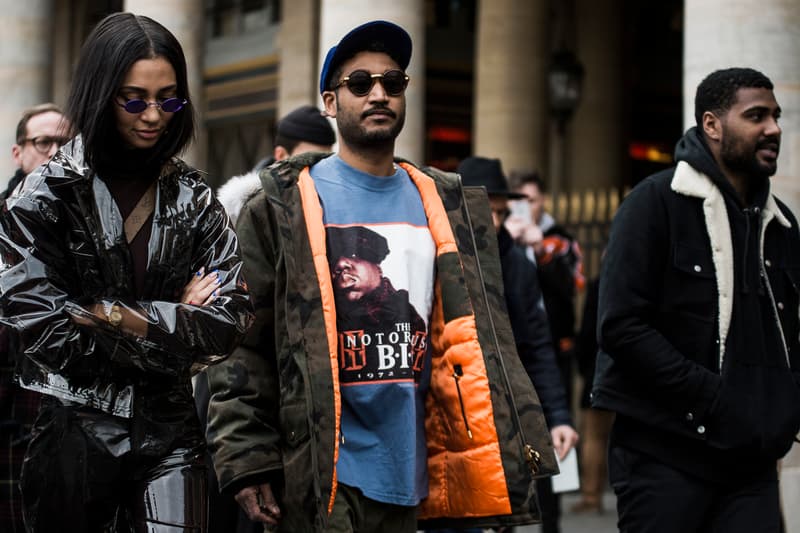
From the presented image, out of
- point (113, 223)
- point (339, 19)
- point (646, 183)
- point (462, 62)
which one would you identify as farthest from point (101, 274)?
point (462, 62)

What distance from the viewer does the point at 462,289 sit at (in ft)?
14.2

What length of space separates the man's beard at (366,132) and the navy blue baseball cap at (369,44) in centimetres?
17

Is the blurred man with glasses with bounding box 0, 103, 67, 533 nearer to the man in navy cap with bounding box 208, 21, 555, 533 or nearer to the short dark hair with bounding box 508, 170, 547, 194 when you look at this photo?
the man in navy cap with bounding box 208, 21, 555, 533

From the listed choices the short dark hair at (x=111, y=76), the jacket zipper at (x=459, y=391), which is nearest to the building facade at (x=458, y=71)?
the jacket zipper at (x=459, y=391)

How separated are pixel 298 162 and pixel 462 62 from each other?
18.3 m

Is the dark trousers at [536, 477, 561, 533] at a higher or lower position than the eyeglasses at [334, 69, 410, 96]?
lower

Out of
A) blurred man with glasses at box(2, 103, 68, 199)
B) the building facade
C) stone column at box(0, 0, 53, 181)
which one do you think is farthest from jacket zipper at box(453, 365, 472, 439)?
stone column at box(0, 0, 53, 181)

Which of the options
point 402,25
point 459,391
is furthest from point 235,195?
point 402,25

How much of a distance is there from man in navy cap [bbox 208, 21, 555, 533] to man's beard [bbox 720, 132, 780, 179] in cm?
116

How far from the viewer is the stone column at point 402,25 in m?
12.1

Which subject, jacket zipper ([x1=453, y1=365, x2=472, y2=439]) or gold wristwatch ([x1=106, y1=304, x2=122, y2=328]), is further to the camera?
jacket zipper ([x1=453, y1=365, x2=472, y2=439])

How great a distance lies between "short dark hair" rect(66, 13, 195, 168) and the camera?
3.67 metres

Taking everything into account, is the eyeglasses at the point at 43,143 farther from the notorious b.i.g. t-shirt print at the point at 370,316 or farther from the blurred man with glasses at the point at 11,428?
the notorious b.i.g. t-shirt print at the point at 370,316

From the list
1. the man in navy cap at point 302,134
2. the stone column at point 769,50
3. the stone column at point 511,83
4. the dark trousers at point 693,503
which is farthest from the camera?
the stone column at point 511,83
